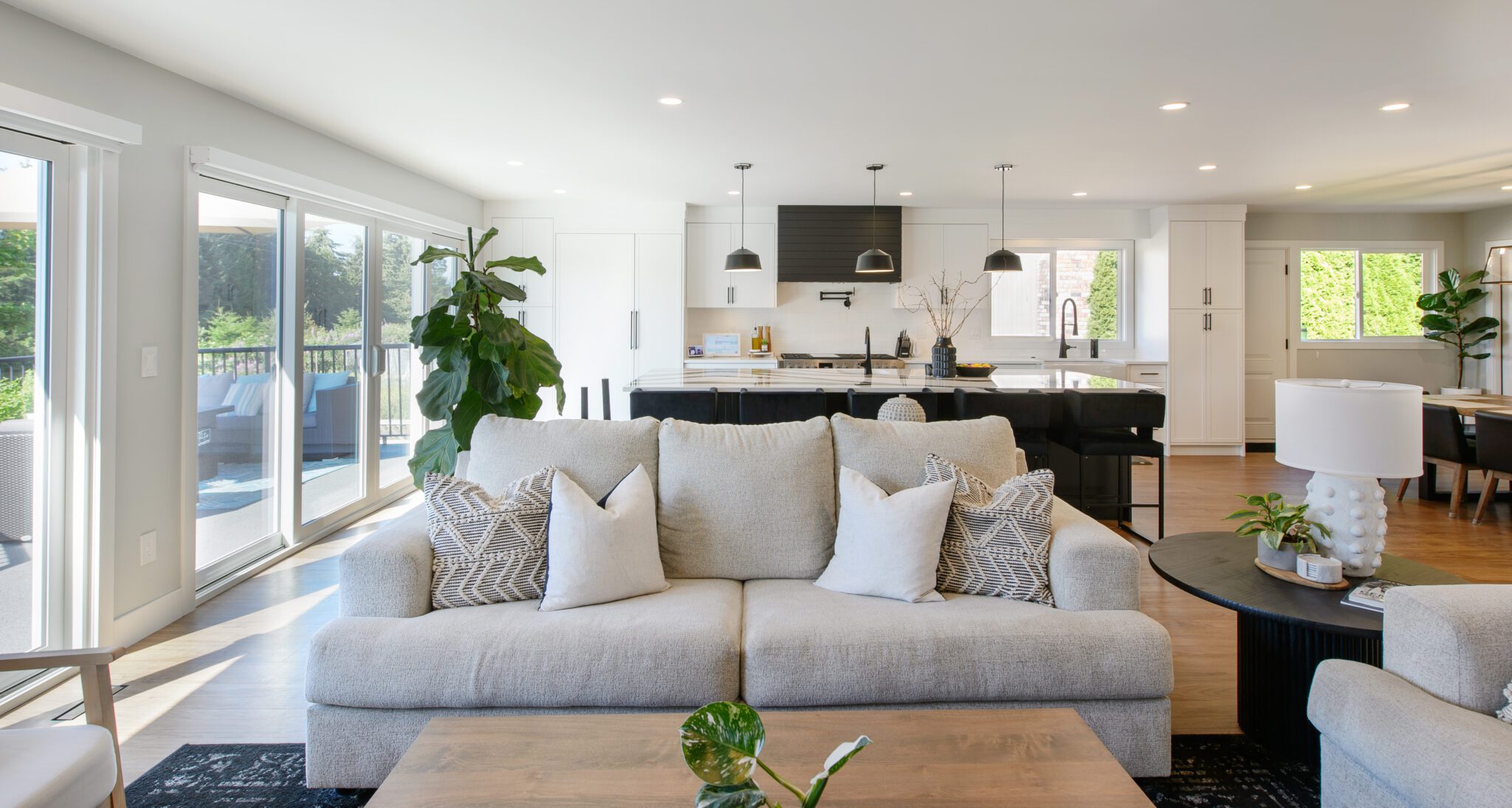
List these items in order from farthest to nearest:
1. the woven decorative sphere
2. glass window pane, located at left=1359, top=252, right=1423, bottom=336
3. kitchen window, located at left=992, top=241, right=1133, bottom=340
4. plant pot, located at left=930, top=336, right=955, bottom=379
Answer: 1. glass window pane, located at left=1359, top=252, right=1423, bottom=336
2. kitchen window, located at left=992, top=241, right=1133, bottom=340
3. plant pot, located at left=930, top=336, right=955, bottom=379
4. the woven decorative sphere

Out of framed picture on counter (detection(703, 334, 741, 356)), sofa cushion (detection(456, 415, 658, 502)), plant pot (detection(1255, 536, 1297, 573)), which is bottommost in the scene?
plant pot (detection(1255, 536, 1297, 573))

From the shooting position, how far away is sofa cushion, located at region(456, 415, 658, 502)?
261cm

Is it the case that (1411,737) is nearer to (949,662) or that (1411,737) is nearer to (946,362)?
(949,662)

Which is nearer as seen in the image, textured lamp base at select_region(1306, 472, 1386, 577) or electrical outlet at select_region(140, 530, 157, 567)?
textured lamp base at select_region(1306, 472, 1386, 577)

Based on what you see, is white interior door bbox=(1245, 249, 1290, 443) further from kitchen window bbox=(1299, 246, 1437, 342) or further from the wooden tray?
the wooden tray

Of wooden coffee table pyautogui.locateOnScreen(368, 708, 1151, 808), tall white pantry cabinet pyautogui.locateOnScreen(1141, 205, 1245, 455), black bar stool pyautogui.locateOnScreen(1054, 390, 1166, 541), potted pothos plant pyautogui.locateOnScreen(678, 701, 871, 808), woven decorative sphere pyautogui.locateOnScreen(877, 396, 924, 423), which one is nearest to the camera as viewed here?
potted pothos plant pyautogui.locateOnScreen(678, 701, 871, 808)

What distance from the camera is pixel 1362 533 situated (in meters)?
2.20

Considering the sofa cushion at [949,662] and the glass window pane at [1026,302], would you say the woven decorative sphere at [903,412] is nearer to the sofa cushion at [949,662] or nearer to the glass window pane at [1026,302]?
the sofa cushion at [949,662]

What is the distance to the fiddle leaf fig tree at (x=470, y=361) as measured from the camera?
10.7ft

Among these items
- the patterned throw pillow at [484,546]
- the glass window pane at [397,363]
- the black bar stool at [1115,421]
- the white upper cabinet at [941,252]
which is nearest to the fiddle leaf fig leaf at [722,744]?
the patterned throw pillow at [484,546]

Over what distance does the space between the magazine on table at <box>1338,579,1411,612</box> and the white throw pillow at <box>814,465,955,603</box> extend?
1.00 meters

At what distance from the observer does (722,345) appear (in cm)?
783

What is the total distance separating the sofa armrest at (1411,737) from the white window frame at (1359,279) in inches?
293

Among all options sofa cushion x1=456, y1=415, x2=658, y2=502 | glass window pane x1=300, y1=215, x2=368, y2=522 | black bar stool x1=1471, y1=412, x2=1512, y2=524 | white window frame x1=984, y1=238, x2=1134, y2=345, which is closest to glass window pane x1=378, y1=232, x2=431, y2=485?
glass window pane x1=300, y1=215, x2=368, y2=522
